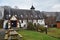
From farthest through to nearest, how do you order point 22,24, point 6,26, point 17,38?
1. point 22,24
2. point 6,26
3. point 17,38

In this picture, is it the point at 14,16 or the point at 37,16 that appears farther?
the point at 37,16

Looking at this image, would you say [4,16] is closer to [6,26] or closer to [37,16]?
[6,26]

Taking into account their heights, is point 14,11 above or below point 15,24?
above

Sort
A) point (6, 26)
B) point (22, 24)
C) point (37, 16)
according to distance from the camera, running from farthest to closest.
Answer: point (37, 16)
point (22, 24)
point (6, 26)

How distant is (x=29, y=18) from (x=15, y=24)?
7.46 metres

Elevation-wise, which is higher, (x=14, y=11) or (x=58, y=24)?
(x=14, y=11)

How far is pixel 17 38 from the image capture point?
11445 mm

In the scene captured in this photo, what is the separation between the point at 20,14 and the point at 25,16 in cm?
195

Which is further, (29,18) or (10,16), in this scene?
(29,18)

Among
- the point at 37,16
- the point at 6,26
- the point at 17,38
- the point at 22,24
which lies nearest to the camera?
the point at 17,38

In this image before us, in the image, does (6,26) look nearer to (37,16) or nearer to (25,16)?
(25,16)

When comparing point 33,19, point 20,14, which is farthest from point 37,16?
point 20,14

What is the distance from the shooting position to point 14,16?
201 ft

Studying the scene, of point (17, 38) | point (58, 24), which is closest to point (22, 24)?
point (58, 24)
